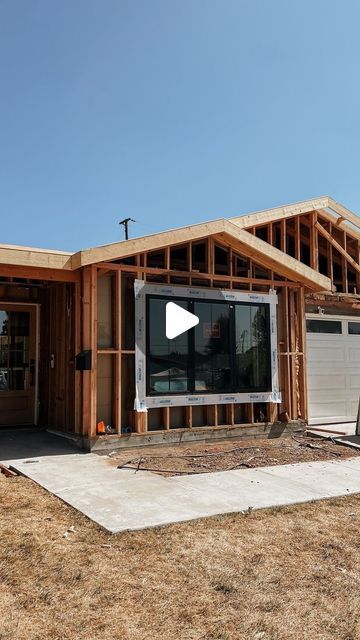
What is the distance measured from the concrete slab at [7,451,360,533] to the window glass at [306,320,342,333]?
4.53 meters

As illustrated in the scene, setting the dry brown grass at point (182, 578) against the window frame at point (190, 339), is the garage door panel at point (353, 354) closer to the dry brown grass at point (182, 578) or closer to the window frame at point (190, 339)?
the window frame at point (190, 339)

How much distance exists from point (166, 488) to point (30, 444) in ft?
11.0

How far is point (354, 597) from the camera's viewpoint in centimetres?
351

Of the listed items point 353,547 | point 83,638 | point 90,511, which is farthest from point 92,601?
point 353,547

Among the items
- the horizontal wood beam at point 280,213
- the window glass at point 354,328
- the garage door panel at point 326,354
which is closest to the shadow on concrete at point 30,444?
the horizontal wood beam at point 280,213

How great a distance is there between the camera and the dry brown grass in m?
3.03

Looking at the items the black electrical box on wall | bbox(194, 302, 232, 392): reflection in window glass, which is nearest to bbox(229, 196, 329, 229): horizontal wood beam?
bbox(194, 302, 232, 392): reflection in window glass

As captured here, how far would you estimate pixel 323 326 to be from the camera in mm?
12180

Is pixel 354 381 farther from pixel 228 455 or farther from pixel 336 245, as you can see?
pixel 228 455

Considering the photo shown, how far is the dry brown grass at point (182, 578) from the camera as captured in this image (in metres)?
3.03

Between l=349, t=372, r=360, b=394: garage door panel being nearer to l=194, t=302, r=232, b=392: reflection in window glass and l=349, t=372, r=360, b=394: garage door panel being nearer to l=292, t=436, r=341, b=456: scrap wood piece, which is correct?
l=292, t=436, r=341, b=456: scrap wood piece

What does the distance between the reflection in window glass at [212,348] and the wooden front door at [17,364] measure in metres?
3.39

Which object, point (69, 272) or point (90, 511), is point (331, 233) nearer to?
point (69, 272)

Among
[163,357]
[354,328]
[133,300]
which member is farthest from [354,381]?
[133,300]
